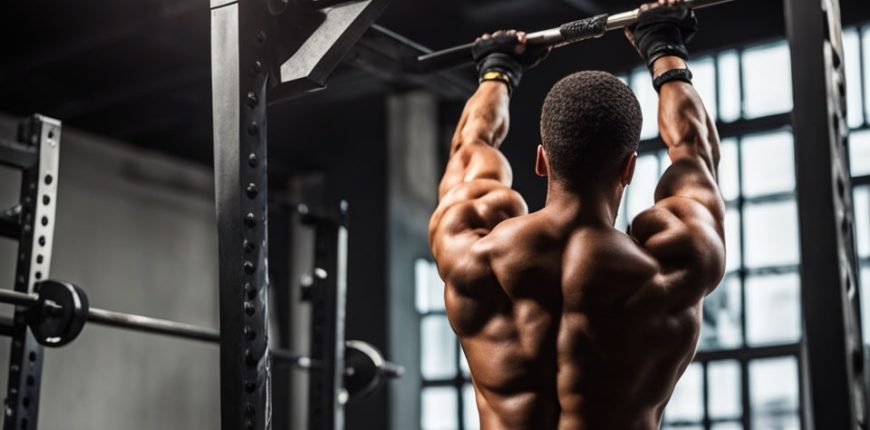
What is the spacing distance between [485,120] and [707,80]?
4.82 m

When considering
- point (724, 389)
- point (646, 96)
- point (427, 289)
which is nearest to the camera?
point (724, 389)

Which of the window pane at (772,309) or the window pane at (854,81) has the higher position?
the window pane at (854,81)

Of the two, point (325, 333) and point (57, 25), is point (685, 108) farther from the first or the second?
point (57, 25)

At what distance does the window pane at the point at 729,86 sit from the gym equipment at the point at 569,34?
14.3 ft

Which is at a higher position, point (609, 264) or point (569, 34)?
point (569, 34)

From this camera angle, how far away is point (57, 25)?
7.64 meters

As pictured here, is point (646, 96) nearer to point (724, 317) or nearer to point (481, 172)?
point (724, 317)

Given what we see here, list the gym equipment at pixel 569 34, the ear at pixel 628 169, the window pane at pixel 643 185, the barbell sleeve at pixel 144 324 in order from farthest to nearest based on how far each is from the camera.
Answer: the window pane at pixel 643 185
the barbell sleeve at pixel 144 324
the gym equipment at pixel 569 34
the ear at pixel 628 169

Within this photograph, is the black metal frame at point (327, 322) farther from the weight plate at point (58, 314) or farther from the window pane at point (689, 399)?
the window pane at point (689, 399)

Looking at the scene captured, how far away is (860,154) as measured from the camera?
22.5ft

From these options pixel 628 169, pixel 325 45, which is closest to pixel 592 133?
pixel 628 169

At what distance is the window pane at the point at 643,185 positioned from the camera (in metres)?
7.51

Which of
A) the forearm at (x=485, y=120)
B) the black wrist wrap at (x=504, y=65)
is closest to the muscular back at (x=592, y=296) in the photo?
the forearm at (x=485, y=120)

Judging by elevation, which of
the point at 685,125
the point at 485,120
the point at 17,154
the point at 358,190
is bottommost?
the point at 685,125
